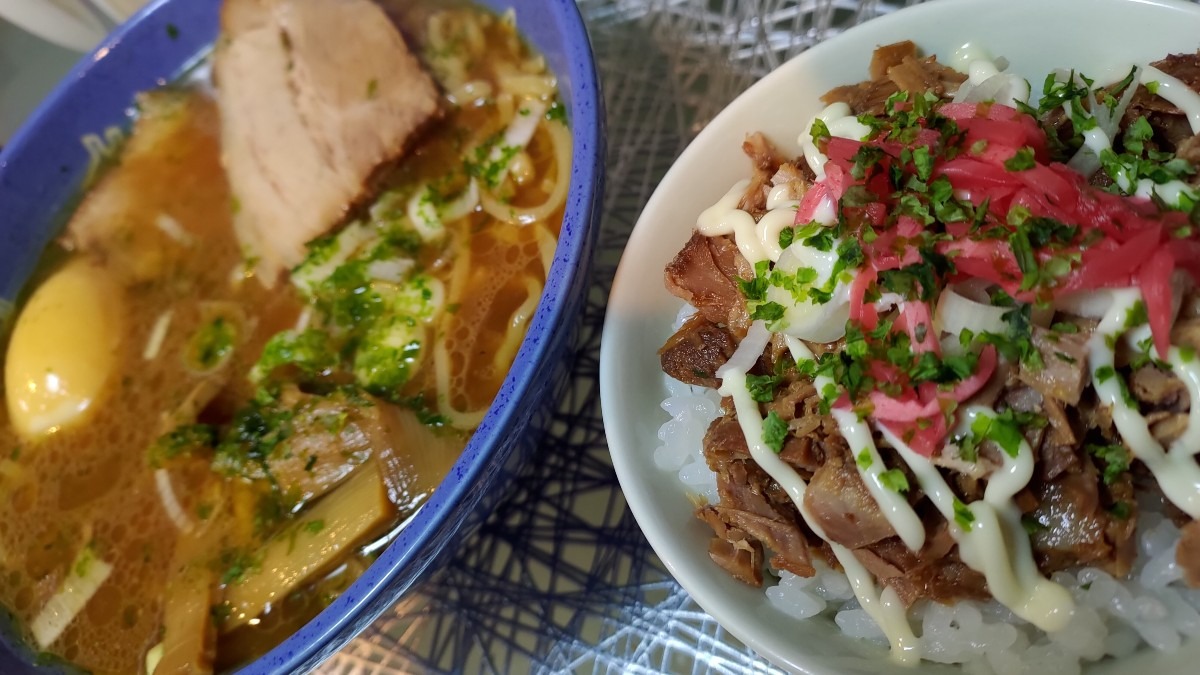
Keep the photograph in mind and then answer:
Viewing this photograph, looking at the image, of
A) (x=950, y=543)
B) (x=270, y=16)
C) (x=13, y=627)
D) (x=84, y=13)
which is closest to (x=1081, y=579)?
(x=950, y=543)

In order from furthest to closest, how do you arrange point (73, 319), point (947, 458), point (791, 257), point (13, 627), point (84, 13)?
point (84, 13) < point (73, 319) < point (13, 627) < point (791, 257) < point (947, 458)

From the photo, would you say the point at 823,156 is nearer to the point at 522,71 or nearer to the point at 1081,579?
the point at 1081,579

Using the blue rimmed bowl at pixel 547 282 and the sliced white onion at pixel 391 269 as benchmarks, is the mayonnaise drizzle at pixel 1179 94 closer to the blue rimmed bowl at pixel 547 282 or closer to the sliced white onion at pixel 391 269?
the blue rimmed bowl at pixel 547 282

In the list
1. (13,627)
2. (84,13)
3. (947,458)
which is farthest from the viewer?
(84,13)

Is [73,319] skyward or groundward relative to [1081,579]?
skyward

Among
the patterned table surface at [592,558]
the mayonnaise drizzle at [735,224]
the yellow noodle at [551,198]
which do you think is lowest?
the patterned table surface at [592,558]

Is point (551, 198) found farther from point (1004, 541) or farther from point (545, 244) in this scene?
point (1004, 541)

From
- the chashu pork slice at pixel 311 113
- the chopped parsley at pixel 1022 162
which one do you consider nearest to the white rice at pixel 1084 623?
A: the chopped parsley at pixel 1022 162

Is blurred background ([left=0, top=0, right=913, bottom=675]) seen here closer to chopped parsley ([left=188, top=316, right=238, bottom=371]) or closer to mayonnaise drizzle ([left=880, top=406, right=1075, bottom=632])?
mayonnaise drizzle ([left=880, top=406, right=1075, bottom=632])
